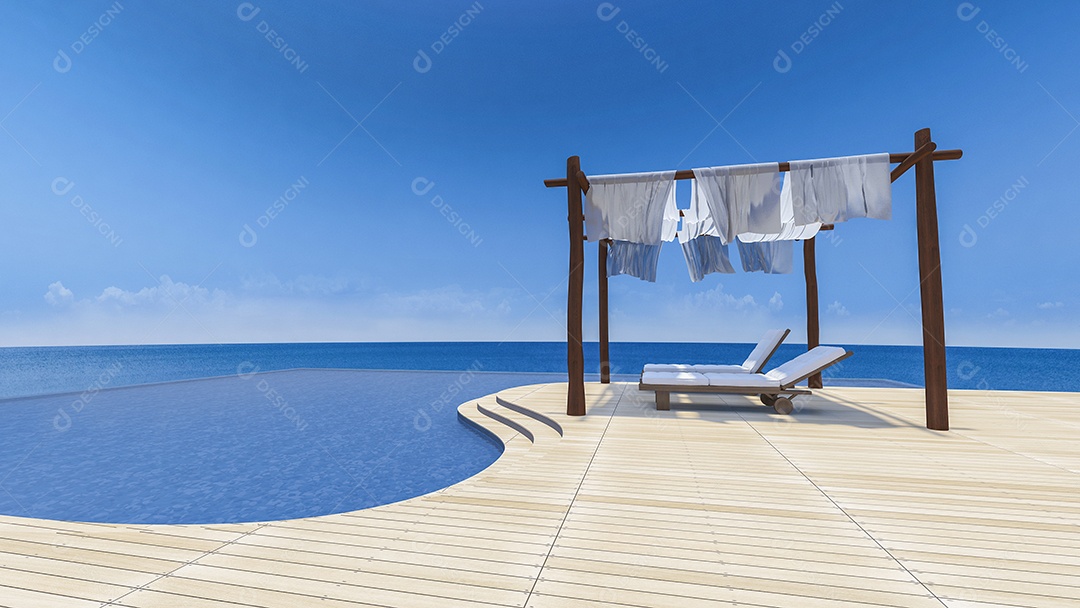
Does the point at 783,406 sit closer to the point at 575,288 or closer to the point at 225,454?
the point at 575,288

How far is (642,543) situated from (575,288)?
3589 mm

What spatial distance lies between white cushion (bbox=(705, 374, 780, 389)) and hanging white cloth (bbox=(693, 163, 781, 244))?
1780 millimetres

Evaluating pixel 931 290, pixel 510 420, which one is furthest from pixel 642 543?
pixel 931 290

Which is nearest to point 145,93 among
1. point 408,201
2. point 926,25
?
point 408,201

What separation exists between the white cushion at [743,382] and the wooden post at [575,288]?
1743 mm

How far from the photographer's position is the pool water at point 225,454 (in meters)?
3.72

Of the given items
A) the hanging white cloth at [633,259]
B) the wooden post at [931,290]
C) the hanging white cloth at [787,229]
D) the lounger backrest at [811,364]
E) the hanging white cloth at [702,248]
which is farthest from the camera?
the hanging white cloth at [633,259]

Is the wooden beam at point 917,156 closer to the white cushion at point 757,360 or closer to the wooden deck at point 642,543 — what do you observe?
the white cushion at point 757,360

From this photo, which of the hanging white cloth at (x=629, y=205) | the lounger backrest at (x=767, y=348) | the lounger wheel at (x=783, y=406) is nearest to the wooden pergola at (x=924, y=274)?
the hanging white cloth at (x=629, y=205)

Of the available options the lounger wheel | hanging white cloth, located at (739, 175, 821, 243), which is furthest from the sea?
the lounger wheel

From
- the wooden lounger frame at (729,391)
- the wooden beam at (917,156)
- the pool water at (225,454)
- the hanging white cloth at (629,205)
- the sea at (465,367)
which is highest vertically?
the wooden beam at (917,156)

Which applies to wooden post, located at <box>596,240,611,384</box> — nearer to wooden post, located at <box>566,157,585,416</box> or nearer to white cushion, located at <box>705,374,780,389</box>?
white cushion, located at <box>705,374,780,389</box>

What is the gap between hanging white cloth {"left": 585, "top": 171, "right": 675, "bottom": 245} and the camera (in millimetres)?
5227

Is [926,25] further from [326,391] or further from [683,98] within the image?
[326,391]
